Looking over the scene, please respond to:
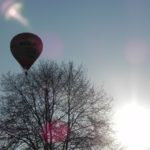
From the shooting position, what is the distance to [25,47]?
38.6m

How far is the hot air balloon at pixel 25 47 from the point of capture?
126 feet

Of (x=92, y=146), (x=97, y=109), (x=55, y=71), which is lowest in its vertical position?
(x=92, y=146)

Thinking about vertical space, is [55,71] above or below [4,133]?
above

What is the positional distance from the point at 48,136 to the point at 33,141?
1075mm

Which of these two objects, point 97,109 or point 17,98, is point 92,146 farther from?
point 17,98

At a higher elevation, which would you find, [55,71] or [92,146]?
[55,71]

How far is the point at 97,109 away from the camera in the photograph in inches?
1617

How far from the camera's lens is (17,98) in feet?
Answer: 134

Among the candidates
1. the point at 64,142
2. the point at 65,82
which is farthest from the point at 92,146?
the point at 65,82

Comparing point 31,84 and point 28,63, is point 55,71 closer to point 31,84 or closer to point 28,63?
point 31,84

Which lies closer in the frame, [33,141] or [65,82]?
[33,141]

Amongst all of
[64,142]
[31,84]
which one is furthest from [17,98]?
[64,142]

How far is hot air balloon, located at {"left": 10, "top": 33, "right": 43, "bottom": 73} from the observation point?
126 ft

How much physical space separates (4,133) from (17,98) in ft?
8.68
